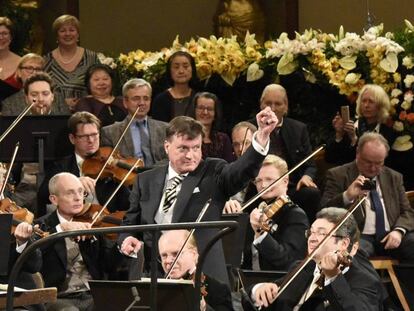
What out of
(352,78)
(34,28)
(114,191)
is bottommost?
(114,191)

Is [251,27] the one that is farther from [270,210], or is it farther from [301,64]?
[270,210]

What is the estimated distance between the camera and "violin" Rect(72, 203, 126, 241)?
8.04 m

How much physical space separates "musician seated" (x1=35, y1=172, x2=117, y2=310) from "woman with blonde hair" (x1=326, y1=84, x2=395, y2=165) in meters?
2.10

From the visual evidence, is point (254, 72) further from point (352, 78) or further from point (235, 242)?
point (235, 242)

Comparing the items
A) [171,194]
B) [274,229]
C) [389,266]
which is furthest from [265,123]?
[389,266]

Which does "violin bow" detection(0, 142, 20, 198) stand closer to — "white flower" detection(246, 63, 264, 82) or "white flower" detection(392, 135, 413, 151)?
"white flower" detection(246, 63, 264, 82)

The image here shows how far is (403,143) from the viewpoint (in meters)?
9.53

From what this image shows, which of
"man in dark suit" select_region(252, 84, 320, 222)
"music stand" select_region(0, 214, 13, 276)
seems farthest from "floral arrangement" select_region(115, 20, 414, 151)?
"music stand" select_region(0, 214, 13, 276)

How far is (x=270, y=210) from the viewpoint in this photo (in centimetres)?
781

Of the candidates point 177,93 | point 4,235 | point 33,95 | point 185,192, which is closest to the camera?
point 4,235

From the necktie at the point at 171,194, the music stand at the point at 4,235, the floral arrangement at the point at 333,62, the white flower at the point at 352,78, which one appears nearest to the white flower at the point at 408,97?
the floral arrangement at the point at 333,62

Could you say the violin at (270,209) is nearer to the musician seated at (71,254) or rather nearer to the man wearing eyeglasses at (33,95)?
the musician seated at (71,254)

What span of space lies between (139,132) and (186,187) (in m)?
2.14

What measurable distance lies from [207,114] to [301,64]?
37.7 inches
